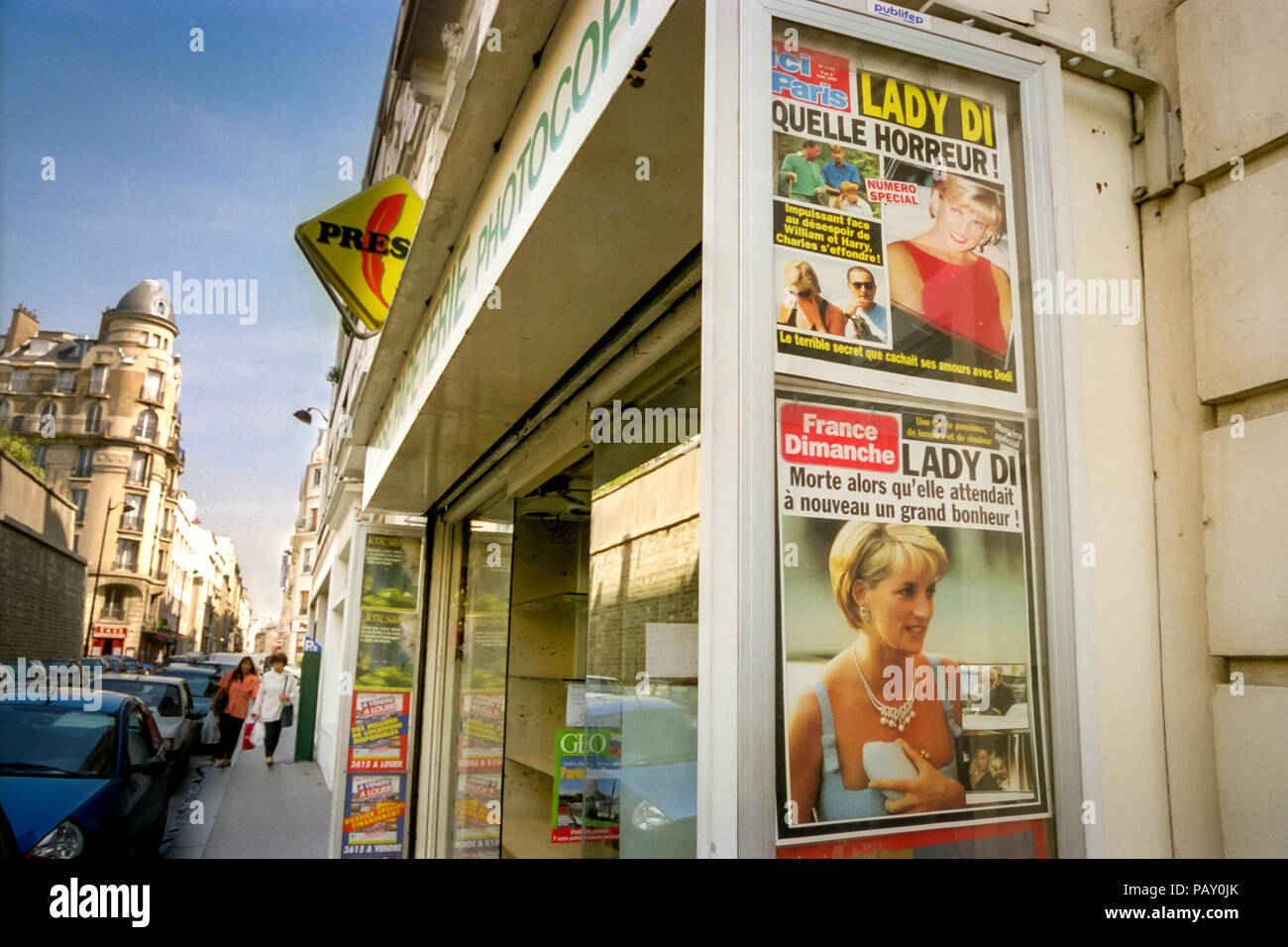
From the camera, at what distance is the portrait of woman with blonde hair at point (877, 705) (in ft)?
4.87

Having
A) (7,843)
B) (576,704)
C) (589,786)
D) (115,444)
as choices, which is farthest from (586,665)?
(115,444)

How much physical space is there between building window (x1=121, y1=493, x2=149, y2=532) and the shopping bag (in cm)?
4249

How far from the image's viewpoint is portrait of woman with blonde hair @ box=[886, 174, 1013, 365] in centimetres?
169

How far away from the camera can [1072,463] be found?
1808mm

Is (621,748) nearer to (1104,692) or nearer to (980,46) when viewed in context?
(1104,692)

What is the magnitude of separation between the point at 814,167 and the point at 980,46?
0.53m

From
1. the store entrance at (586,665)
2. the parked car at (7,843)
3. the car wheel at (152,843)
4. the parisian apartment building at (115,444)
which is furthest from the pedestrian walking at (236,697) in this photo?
the parisian apartment building at (115,444)

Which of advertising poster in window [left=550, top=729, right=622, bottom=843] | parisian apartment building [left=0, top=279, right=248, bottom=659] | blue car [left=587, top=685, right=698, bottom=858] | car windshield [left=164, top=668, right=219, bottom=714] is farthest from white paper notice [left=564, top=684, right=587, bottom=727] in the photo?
parisian apartment building [left=0, top=279, right=248, bottom=659]

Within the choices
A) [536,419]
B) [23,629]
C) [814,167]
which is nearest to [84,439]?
[23,629]

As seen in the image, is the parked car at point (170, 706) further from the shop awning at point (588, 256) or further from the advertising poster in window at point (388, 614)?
the shop awning at point (588, 256)

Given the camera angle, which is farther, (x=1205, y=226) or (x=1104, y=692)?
(x=1205, y=226)

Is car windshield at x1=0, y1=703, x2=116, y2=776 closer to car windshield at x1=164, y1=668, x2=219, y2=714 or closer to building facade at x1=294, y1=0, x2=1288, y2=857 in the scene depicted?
building facade at x1=294, y1=0, x2=1288, y2=857

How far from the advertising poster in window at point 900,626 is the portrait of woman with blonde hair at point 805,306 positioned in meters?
0.14

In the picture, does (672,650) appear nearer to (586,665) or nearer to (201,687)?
(586,665)
